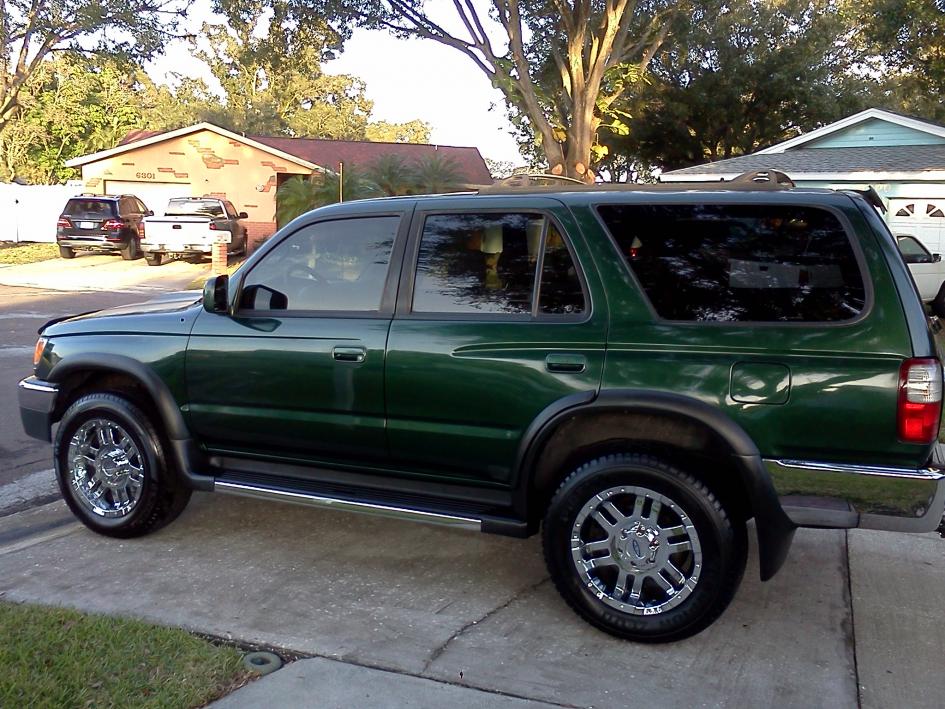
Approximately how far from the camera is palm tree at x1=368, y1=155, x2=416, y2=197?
838 inches

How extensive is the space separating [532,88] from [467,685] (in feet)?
57.3

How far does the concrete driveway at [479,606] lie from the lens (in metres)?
3.71

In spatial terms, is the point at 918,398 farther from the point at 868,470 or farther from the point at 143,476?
the point at 143,476

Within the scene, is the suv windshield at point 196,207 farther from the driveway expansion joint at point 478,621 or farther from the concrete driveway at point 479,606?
the driveway expansion joint at point 478,621

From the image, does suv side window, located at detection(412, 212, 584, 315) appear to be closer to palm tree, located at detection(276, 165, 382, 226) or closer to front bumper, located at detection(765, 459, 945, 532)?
front bumper, located at detection(765, 459, 945, 532)

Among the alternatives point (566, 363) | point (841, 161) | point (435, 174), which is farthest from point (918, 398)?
point (435, 174)

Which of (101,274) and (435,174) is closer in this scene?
(101,274)

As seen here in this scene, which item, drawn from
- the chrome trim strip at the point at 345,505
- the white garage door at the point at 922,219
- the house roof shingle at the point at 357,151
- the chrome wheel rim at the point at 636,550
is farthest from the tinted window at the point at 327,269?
the house roof shingle at the point at 357,151

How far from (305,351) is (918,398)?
8.95 ft

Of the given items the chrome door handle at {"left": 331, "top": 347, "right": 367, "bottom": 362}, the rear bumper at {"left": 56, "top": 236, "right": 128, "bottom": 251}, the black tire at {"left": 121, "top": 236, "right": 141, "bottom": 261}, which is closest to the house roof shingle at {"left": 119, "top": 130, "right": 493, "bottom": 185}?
the black tire at {"left": 121, "top": 236, "right": 141, "bottom": 261}

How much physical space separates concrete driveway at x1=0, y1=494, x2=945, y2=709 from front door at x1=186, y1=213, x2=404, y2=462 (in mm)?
657

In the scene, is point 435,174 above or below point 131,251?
above

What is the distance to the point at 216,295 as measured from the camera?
484cm

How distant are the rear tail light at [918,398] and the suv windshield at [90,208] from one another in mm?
23654
